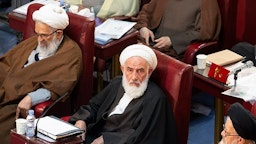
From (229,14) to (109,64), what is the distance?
44.4 inches

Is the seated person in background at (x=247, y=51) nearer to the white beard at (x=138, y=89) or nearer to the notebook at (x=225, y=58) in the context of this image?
the notebook at (x=225, y=58)

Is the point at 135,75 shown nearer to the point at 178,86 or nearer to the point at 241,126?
the point at 178,86

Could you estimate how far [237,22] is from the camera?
5008mm

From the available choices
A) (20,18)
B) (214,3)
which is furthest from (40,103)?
(214,3)

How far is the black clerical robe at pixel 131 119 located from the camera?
11.3ft

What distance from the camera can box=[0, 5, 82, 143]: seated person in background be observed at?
13.0 ft

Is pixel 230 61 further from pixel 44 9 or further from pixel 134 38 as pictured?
pixel 44 9

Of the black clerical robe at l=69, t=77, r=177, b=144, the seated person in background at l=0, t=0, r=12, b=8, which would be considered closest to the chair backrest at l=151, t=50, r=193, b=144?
the black clerical robe at l=69, t=77, r=177, b=144

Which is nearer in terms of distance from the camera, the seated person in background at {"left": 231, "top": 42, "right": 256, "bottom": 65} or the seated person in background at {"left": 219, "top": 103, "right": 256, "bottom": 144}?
the seated person in background at {"left": 219, "top": 103, "right": 256, "bottom": 144}

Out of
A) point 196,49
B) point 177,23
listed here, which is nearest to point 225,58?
point 196,49

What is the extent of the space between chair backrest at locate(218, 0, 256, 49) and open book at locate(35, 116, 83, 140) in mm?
1982

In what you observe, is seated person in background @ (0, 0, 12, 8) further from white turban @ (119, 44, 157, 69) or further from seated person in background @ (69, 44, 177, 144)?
white turban @ (119, 44, 157, 69)

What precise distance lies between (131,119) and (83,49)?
2.68 ft

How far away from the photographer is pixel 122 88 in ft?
12.2
